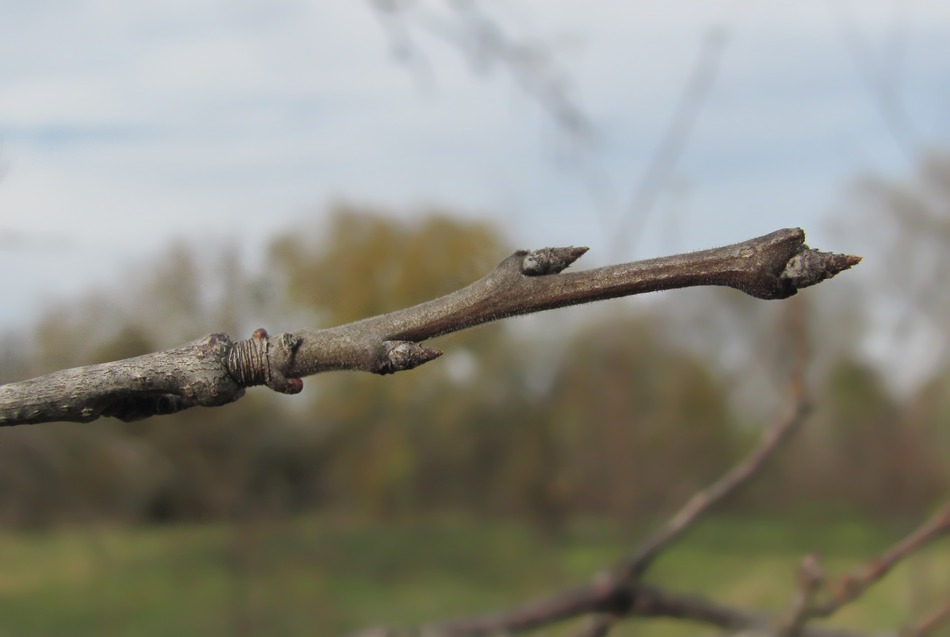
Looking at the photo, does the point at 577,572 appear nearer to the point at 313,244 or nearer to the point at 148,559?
the point at 148,559

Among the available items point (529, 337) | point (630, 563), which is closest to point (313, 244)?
point (529, 337)

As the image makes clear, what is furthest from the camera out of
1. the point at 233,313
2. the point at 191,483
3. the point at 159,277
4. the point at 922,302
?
the point at 922,302

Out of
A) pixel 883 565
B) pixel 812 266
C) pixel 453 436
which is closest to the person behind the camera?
pixel 812 266

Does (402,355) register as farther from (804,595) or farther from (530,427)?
(530,427)

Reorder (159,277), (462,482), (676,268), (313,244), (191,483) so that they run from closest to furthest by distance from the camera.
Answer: (676,268) < (159,277) < (313,244) < (191,483) < (462,482)

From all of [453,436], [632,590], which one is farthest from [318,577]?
[632,590]

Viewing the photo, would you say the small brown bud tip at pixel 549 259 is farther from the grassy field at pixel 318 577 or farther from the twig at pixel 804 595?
the grassy field at pixel 318 577
